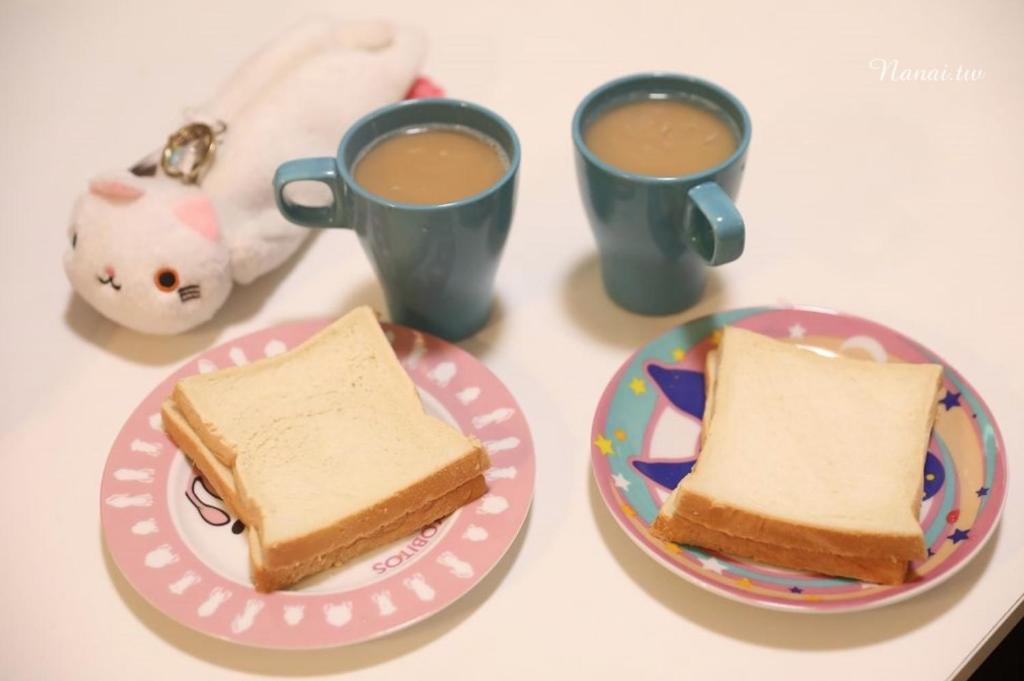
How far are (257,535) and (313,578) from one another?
0.05m

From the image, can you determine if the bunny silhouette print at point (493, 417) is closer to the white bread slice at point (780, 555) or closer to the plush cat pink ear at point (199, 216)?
the white bread slice at point (780, 555)

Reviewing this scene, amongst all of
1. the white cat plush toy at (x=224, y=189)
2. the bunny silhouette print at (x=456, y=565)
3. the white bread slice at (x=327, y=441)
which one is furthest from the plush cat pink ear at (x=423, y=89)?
A: the bunny silhouette print at (x=456, y=565)

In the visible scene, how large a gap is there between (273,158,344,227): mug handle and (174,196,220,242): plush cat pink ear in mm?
68


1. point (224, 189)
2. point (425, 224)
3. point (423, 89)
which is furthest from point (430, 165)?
point (423, 89)

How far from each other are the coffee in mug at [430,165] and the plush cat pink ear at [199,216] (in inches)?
5.5

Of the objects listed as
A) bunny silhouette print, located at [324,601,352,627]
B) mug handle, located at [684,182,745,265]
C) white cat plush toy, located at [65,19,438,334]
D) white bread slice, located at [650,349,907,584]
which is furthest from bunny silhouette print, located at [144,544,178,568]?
mug handle, located at [684,182,745,265]

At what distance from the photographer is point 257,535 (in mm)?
704

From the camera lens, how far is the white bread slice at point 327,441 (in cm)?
70

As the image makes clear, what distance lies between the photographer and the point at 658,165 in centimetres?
85

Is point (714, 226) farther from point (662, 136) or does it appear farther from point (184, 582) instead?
point (184, 582)

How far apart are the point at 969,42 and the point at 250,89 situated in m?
0.84

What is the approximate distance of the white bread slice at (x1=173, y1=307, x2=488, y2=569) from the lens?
0.70 m

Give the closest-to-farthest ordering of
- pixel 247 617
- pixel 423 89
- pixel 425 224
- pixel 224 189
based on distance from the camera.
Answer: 1. pixel 247 617
2. pixel 425 224
3. pixel 224 189
4. pixel 423 89

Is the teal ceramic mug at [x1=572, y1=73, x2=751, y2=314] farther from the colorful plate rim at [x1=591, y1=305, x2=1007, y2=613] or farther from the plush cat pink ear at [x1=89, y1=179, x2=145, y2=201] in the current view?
the plush cat pink ear at [x1=89, y1=179, x2=145, y2=201]
